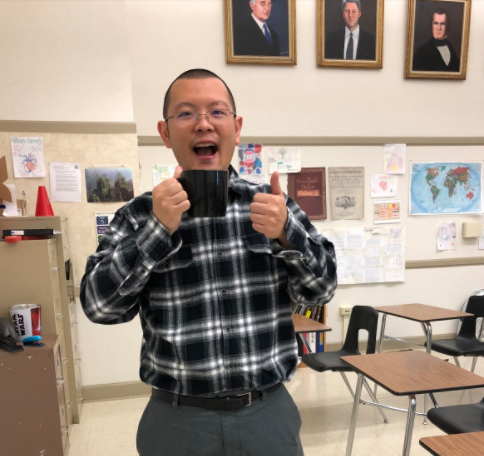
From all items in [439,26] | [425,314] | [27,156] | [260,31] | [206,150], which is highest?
[439,26]

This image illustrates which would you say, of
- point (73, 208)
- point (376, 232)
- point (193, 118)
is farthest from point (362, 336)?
point (193, 118)

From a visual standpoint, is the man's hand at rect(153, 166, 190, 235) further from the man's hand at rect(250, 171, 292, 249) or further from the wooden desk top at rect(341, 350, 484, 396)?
the wooden desk top at rect(341, 350, 484, 396)

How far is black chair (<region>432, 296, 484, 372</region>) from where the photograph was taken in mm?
2766

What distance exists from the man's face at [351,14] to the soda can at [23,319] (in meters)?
3.62

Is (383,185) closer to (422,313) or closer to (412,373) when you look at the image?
(422,313)

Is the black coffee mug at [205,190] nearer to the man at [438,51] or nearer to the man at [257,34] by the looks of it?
the man at [257,34]

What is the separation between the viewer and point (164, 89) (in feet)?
10.6

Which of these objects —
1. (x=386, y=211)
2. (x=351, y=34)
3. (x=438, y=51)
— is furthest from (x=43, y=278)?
(x=438, y=51)

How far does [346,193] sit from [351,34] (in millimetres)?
1539

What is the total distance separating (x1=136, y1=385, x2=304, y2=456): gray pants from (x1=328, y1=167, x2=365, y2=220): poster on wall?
3.01 metres

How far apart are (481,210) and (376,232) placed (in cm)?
126

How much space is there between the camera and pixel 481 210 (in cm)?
391

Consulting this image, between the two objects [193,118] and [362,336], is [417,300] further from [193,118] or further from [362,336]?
[193,118]

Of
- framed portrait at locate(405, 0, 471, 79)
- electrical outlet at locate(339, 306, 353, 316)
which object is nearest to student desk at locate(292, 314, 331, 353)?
electrical outlet at locate(339, 306, 353, 316)
